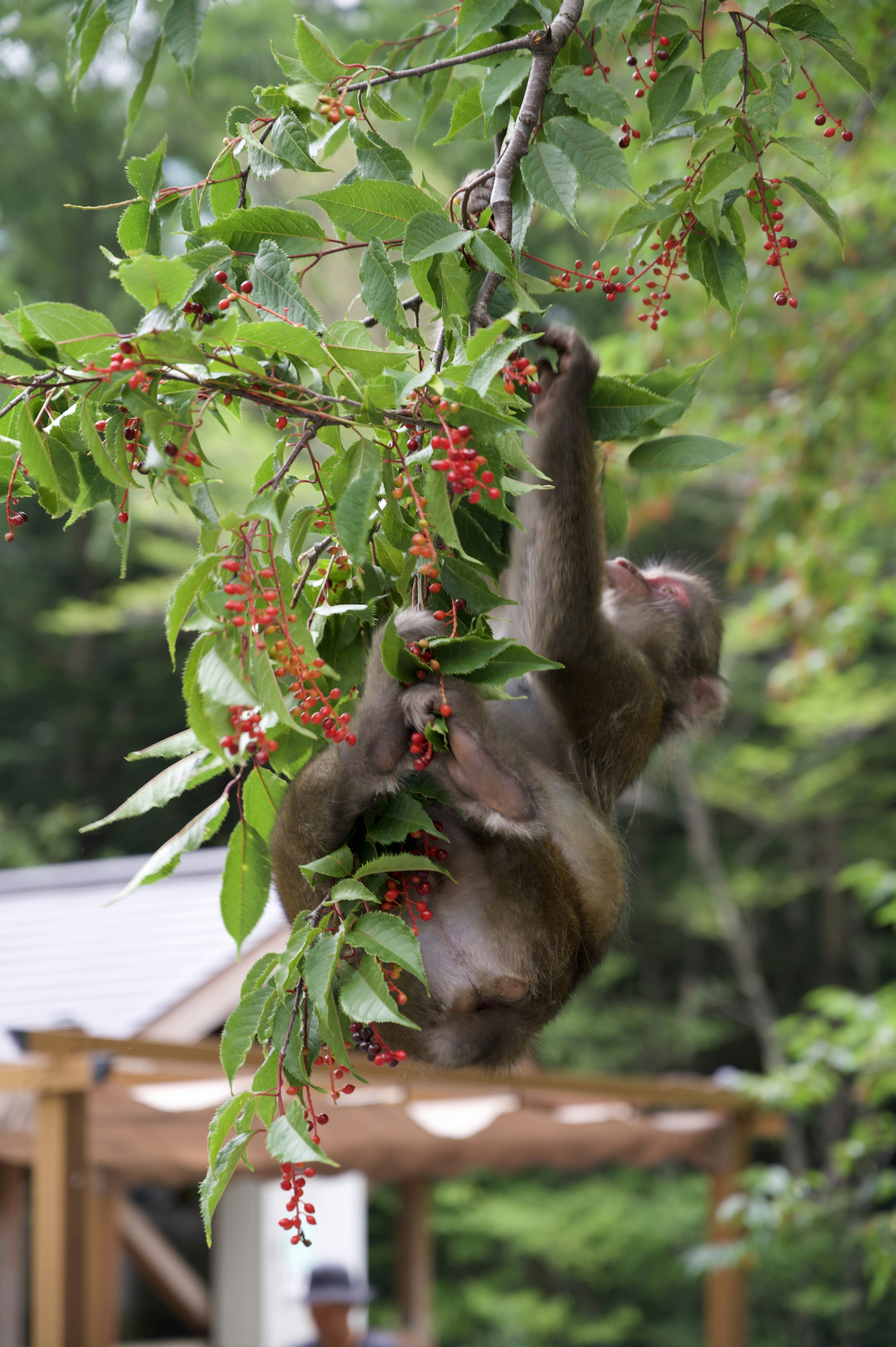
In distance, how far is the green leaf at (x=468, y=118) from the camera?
5.72 feet

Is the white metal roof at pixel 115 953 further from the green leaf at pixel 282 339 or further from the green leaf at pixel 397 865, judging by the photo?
the green leaf at pixel 282 339

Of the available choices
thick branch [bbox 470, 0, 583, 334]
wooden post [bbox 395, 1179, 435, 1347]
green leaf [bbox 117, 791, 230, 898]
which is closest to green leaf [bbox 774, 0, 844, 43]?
thick branch [bbox 470, 0, 583, 334]

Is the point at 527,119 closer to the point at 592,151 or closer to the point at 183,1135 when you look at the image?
the point at 592,151

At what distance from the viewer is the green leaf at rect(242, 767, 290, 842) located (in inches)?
61.9

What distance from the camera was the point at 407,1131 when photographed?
5.73 m

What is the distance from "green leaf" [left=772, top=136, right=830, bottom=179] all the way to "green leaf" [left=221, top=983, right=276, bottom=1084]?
1.14 metres

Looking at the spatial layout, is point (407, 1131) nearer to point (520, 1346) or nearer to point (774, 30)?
point (774, 30)

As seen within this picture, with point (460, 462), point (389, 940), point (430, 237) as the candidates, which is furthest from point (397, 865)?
point (430, 237)

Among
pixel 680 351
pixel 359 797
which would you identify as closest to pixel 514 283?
pixel 359 797

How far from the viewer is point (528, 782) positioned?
1.66m

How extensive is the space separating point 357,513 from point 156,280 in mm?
272

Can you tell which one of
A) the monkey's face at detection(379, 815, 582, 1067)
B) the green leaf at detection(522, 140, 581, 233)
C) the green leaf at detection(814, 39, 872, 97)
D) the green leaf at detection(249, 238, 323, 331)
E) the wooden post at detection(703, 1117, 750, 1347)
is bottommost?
the wooden post at detection(703, 1117, 750, 1347)

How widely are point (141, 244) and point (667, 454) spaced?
2.33 ft

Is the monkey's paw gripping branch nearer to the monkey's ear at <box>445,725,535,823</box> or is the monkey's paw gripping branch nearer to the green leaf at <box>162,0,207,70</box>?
the monkey's ear at <box>445,725,535,823</box>
